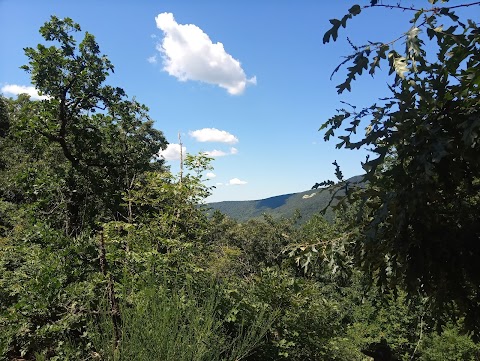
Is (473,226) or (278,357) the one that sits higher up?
(473,226)

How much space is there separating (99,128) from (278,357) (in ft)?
23.1

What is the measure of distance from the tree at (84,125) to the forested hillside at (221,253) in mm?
35

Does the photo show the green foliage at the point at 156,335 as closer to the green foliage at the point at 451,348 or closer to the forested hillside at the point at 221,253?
the forested hillside at the point at 221,253

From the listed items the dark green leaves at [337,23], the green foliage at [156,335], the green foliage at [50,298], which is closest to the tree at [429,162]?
the dark green leaves at [337,23]

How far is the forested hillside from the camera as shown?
5.36ft

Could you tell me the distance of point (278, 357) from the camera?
418 cm

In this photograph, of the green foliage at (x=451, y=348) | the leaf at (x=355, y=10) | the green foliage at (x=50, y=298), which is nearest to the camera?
the leaf at (x=355, y=10)

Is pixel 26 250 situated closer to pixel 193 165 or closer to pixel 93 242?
pixel 93 242

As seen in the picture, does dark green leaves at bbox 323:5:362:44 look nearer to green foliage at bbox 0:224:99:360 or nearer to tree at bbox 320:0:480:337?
tree at bbox 320:0:480:337

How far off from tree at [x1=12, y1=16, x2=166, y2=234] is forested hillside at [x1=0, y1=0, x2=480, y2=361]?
0.11 feet

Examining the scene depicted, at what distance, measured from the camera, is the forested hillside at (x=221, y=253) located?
1633mm

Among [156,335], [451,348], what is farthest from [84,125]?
[451,348]

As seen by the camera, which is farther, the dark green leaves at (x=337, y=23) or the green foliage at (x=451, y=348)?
the green foliage at (x=451, y=348)

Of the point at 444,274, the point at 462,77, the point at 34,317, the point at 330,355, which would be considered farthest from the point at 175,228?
the point at 462,77
